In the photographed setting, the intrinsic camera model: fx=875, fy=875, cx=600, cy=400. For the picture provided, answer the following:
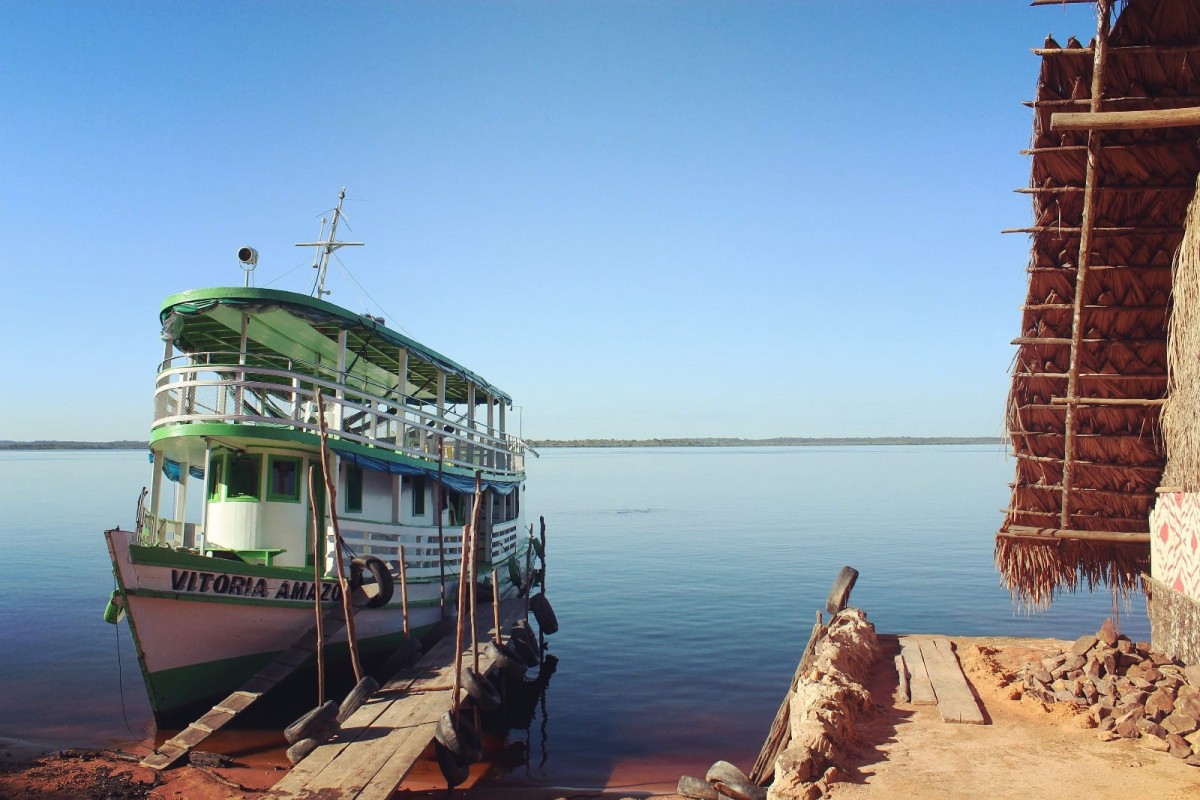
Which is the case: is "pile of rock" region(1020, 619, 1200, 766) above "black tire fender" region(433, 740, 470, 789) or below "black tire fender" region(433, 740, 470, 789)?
above

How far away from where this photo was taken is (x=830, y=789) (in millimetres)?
7164

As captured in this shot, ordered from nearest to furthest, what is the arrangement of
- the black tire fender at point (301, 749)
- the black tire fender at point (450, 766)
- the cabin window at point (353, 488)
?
the black tire fender at point (301, 749) < the black tire fender at point (450, 766) < the cabin window at point (353, 488)

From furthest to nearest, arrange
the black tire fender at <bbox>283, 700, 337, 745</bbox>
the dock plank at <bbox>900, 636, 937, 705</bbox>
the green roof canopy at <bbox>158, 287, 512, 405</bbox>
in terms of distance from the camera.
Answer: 1. the green roof canopy at <bbox>158, 287, 512, 405</bbox>
2. the black tire fender at <bbox>283, 700, 337, 745</bbox>
3. the dock plank at <bbox>900, 636, 937, 705</bbox>

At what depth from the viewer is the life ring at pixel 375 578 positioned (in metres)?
14.0

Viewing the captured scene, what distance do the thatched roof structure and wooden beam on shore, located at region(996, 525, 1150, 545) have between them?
17 mm

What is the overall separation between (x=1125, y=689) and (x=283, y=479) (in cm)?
1208

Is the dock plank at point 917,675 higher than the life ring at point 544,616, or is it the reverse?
the dock plank at point 917,675

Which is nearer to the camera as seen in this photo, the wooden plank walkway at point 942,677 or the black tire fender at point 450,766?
the wooden plank walkway at point 942,677

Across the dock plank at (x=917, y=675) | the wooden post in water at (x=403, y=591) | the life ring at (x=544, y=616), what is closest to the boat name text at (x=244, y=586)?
the wooden post in water at (x=403, y=591)

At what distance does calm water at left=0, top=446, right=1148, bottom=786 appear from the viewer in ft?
47.0

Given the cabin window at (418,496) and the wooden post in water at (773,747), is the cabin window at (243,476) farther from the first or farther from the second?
the wooden post in water at (773,747)

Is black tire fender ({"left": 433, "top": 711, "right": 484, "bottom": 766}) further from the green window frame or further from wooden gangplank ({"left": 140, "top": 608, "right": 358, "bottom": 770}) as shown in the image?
the green window frame

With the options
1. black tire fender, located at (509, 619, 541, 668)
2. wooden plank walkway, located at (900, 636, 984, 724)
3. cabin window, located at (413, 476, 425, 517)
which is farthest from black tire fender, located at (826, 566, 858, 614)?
cabin window, located at (413, 476, 425, 517)

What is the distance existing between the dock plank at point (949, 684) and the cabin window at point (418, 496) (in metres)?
10.3
